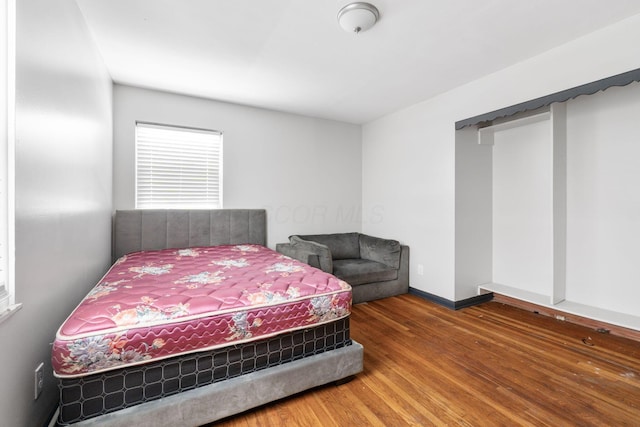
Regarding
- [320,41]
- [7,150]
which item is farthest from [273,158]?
[7,150]

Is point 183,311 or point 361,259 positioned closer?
point 183,311

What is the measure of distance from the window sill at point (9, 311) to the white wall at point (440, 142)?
11.2ft

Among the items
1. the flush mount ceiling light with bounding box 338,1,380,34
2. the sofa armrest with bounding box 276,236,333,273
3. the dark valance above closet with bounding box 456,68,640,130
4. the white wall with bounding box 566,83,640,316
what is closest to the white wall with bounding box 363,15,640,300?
the dark valance above closet with bounding box 456,68,640,130

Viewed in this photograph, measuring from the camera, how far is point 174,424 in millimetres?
1320

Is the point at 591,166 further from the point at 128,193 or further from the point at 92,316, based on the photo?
the point at 128,193

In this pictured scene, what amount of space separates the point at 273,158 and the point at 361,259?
1.96 metres

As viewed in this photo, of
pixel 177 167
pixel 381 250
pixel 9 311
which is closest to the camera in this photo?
pixel 9 311

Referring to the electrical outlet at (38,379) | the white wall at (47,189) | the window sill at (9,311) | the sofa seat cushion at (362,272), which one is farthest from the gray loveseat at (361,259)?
the window sill at (9,311)

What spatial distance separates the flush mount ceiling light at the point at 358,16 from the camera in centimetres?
179

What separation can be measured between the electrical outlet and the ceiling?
2.21 metres

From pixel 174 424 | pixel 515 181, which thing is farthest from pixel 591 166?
pixel 174 424

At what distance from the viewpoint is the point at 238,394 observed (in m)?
1.46

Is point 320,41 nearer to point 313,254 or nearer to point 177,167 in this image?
point 313,254

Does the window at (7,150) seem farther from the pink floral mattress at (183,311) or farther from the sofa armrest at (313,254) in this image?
the sofa armrest at (313,254)
